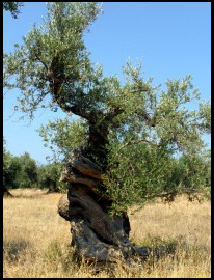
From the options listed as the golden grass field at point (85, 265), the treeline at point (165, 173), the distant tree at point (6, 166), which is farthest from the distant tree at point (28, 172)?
the treeline at point (165, 173)

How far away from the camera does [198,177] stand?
1114 cm

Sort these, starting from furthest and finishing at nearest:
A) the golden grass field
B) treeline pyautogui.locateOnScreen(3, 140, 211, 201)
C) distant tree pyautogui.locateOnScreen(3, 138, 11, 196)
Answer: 1. distant tree pyautogui.locateOnScreen(3, 138, 11, 196)
2. treeline pyautogui.locateOnScreen(3, 140, 211, 201)
3. the golden grass field

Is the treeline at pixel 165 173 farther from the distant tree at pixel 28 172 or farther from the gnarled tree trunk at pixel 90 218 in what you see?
the distant tree at pixel 28 172

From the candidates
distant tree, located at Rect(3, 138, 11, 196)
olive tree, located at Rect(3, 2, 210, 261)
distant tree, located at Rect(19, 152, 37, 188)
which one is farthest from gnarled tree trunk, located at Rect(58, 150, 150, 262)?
distant tree, located at Rect(19, 152, 37, 188)

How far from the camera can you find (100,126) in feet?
37.2

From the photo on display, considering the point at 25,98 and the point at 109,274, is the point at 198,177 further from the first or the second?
the point at 25,98

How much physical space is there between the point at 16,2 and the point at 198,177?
825 cm

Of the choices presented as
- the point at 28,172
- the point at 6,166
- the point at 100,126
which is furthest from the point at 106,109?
the point at 28,172

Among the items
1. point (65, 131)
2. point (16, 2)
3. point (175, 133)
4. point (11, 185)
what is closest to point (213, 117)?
point (175, 133)

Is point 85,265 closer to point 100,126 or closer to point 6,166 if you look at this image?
point 100,126

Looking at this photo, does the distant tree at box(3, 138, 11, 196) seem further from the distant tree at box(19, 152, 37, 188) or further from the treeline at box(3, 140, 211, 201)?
the treeline at box(3, 140, 211, 201)

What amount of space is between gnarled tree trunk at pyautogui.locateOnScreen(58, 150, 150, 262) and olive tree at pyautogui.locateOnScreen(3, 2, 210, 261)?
30 millimetres

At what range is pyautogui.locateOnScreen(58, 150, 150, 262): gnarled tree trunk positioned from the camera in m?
10.9

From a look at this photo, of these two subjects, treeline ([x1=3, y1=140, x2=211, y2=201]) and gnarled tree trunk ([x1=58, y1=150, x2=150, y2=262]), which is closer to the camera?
treeline ([x1=3, y1=140, x2=211, y2=201])
